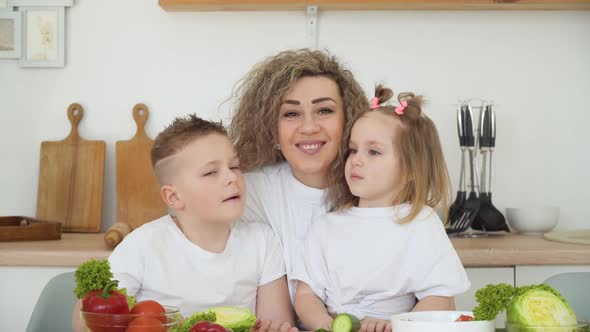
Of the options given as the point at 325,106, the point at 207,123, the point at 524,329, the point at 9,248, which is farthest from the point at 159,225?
the point at 524,329

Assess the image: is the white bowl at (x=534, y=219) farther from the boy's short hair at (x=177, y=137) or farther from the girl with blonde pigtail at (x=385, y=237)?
the boy's short hair at (x=177, y=137)

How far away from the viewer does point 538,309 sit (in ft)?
3.26

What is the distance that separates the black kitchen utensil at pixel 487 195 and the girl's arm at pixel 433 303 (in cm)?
93

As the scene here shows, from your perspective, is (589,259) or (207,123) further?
(589,259)

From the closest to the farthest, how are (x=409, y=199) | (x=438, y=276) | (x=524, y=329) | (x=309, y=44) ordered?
(x=524, y=329)
(x=438, y=276)
(x=409, y=199)
(x=309, y=44)

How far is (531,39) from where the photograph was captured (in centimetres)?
267

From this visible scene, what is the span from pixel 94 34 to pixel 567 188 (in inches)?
66.5

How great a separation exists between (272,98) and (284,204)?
25cm

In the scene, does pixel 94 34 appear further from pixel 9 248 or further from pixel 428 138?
pixel 428 138

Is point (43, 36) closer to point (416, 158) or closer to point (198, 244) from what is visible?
point (198, 244)

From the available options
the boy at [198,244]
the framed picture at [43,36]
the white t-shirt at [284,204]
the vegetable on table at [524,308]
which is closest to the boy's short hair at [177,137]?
the boy at [198,244]

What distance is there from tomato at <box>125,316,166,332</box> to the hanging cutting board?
61.2 inches

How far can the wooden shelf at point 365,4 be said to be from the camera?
2457 millimetres

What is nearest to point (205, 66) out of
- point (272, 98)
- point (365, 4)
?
point (365, 4)
